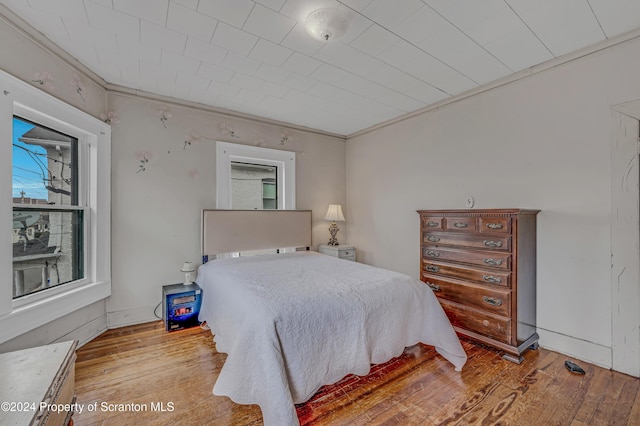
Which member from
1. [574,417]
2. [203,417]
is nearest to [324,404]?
[203,417]

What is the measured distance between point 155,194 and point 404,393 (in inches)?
120

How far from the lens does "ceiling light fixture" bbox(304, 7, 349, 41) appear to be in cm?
177

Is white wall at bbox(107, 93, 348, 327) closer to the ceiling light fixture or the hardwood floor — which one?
the hardwood floor

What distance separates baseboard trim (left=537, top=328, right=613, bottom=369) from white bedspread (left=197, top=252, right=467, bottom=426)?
3.11 feet

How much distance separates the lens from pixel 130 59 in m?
2.33

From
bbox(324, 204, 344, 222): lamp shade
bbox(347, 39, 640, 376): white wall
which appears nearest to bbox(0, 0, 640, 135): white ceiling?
bbox(347, 39, 640, 376): white wall

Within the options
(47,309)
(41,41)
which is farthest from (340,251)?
(41,41)

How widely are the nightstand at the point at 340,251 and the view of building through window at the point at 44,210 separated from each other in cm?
281

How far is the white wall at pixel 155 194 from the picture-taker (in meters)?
2.90

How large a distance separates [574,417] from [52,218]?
13.1 feet

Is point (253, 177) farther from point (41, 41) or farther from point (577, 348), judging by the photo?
point (577, 348)

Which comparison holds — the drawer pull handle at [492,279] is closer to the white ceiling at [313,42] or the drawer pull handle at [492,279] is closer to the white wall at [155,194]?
the white ceiling at [313,42]

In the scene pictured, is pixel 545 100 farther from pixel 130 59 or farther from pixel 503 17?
pixel 130 59

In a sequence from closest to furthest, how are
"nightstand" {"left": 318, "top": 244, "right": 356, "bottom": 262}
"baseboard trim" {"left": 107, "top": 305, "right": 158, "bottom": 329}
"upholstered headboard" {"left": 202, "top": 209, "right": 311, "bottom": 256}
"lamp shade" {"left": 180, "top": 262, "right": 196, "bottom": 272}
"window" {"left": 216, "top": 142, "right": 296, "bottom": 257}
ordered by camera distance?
1. "baseboard trim" {"left": 107, "top": 305, "right": 158, "bottom": 329}
2. "lamp shade" {"left": 180, "top": 262, "right": 196, "bottom": 272}
3. "upholstered headboard" {"left": 202, "top": 209, "right": 311, "bottom": 256}
4. "window" {"left": 216, "top": 142, "right": 296, "bottom": 257}
5. "nightstand" {"left": 318, "top": 244, "right": 356, "bottom": 262}
